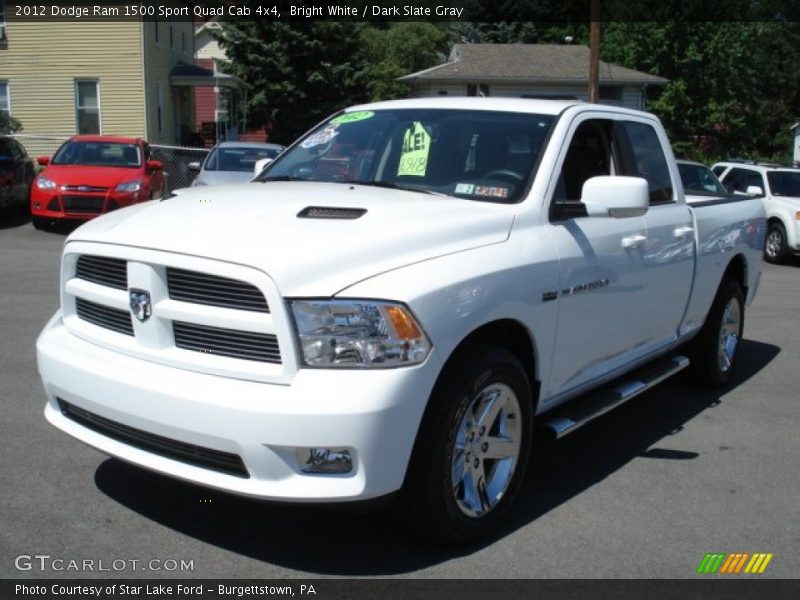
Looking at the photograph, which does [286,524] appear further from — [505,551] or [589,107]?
[589,107]

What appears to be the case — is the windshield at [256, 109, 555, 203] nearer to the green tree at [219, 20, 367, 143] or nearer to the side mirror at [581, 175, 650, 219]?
the side mirror at [581, 175, 650, 219]

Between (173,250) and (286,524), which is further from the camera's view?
(286,524)

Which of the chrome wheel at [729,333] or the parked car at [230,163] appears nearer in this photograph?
the chrome wheel at [729,333]

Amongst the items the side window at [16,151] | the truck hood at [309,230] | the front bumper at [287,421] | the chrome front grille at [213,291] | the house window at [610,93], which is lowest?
the front bumper at [287,421]

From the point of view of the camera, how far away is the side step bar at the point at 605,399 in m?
4.48

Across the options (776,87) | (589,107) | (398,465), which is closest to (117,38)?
(589,107)

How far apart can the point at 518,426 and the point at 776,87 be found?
174 feet

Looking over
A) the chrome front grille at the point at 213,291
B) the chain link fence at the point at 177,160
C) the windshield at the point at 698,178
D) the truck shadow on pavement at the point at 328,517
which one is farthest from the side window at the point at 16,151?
the chrome front grille at the point at 213,291

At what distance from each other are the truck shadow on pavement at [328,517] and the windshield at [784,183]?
11973 mm

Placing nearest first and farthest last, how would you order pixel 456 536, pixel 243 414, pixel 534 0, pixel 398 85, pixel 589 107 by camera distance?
pixel 243 414 < pixel 456 536 < pixel 589 107 < pixel 398 85 < pixel 534 0

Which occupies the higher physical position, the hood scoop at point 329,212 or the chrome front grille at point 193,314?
the hood scoop at point 329,212

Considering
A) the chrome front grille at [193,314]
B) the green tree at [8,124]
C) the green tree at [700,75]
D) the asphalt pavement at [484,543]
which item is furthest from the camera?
the green tree at [700,75]

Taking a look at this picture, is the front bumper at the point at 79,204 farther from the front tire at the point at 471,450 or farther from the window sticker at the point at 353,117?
the front tire at the point at 471,450

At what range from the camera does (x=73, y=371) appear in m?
3.79
